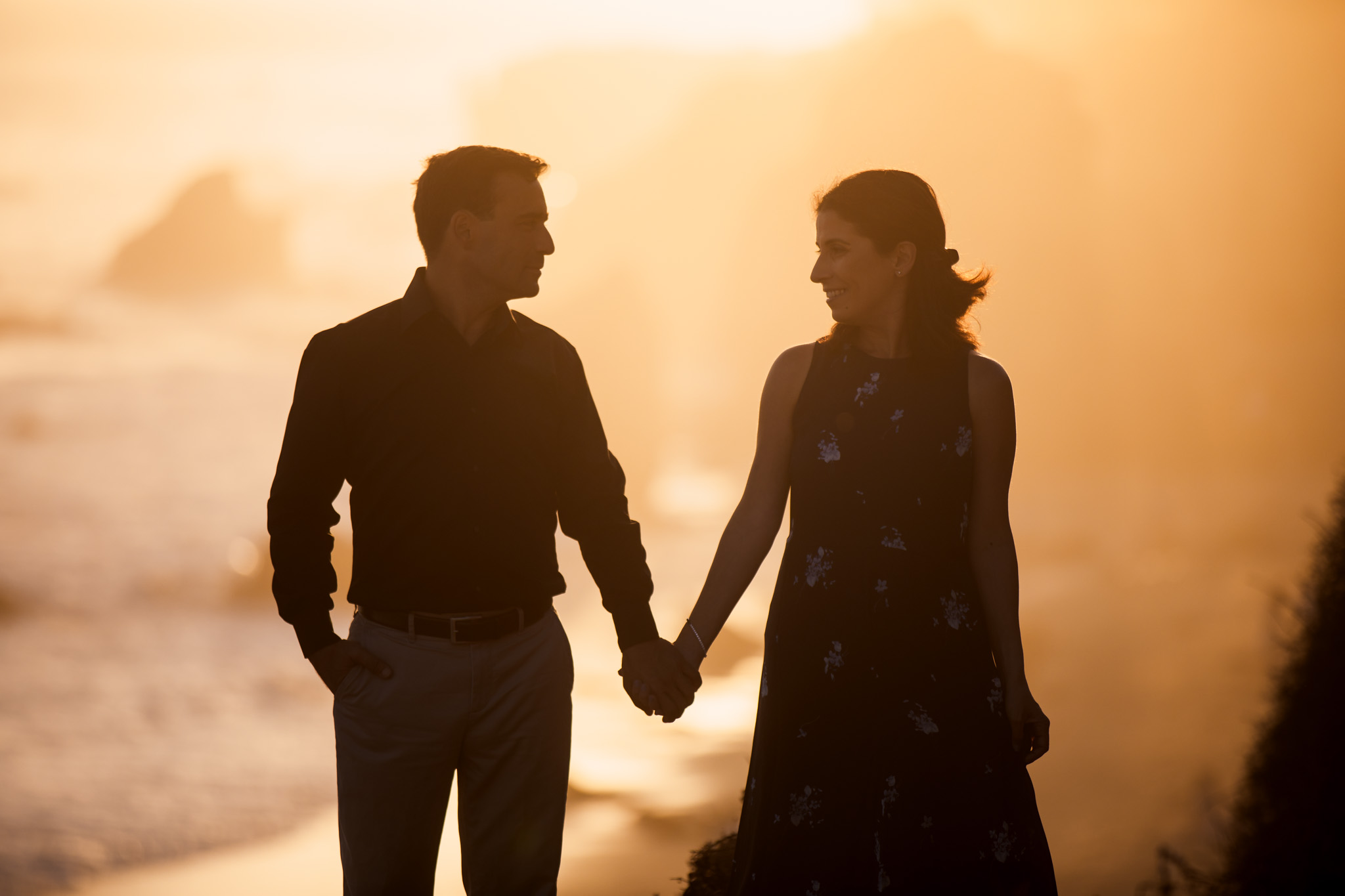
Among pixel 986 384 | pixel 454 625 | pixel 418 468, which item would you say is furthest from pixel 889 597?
pixel 418 468

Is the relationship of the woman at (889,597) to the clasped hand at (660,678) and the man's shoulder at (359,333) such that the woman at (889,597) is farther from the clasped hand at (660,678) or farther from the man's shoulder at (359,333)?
the man's shoulder at (359,333)

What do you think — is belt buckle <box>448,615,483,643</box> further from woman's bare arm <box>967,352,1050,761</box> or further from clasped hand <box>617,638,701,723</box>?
woman's bare arm <box>967,352,1050,761</box>

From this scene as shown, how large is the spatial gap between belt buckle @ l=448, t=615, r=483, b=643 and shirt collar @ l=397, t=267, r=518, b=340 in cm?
86

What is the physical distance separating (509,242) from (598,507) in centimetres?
88

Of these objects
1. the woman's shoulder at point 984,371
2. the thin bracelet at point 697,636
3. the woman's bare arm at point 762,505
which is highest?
the woman's shoulder at point 984,371

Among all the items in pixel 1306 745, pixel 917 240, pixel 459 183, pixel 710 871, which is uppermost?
pixel 1306 745

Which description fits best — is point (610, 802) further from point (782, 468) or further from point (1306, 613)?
point (782, 468)

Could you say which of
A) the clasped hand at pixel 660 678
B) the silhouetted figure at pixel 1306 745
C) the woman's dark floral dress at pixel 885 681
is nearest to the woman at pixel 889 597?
the woman's dark floral dress at pixel 885 681

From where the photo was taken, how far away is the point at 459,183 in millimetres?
3359

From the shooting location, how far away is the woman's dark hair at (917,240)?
3.44 meters

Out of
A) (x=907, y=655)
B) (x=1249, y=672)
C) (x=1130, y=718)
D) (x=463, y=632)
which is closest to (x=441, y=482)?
(x=463, y=632)

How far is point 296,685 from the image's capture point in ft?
321

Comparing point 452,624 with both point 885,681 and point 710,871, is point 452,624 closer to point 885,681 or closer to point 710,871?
point 885,681

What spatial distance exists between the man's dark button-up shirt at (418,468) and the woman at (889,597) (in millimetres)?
666
